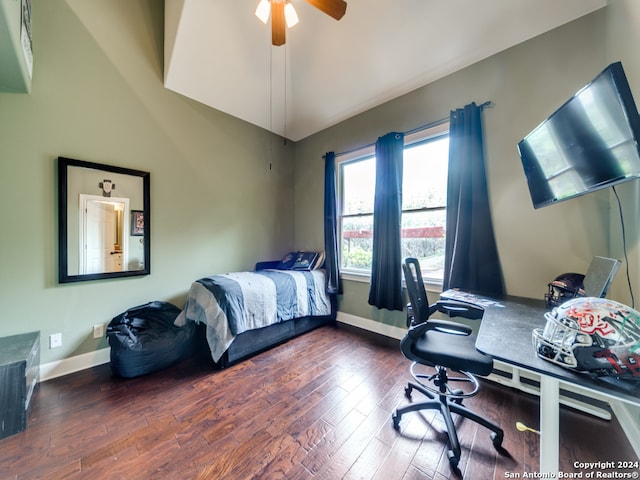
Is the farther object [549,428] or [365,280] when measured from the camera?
[365,280]

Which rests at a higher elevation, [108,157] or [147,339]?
[108,157]

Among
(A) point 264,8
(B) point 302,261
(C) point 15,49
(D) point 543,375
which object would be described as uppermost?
(A) point 264,8

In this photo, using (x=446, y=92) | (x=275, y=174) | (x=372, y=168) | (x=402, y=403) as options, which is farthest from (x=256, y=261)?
(x=446, y=92)

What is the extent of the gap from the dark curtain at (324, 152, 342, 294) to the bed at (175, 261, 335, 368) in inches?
13.1

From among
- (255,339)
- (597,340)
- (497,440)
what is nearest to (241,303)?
(255,339)

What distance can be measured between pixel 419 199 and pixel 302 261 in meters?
1.72

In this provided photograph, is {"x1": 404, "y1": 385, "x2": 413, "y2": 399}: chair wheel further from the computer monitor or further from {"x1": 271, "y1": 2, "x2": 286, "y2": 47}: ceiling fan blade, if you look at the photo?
{"x1": 271, "y1": 2, "x2": 286, "y2": 47}: ceiling fan blade

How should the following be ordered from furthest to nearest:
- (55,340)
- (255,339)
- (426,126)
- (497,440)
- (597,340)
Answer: (426,126) < (255,339) < (55,340) < (497,440) < (597,340)

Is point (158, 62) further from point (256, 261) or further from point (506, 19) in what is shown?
point (506, 19)

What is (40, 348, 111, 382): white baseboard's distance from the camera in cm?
190

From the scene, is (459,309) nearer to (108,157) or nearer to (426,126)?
(426,126)

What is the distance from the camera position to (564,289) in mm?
1488

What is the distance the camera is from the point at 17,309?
180 centimetres

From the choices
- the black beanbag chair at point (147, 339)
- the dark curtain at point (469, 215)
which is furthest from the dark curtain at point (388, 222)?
the black beanbag chair at point (147, 339)
